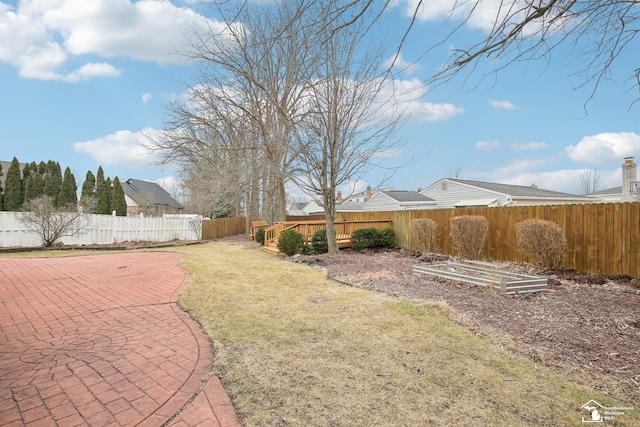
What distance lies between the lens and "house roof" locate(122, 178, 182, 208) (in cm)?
3700

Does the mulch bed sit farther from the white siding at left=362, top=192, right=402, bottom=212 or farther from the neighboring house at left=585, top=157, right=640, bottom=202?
the white siding at left=362, top=192, right=402, bottom=212

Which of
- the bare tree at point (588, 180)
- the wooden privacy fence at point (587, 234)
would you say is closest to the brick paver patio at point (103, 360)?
the wooden privacy fence at point (587, 234)

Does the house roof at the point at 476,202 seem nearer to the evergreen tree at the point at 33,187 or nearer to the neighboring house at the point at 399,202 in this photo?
the neighboring house at the point at 399,202

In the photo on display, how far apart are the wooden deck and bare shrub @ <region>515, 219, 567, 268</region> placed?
20.4 ft

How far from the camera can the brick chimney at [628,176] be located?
53.5 ft

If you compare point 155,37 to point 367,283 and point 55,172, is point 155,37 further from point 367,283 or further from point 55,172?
point 55,172

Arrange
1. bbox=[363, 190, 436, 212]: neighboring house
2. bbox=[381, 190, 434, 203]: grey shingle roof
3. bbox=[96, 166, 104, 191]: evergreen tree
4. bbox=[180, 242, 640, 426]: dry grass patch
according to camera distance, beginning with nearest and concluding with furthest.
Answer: bbox=[180, 242, 640, 426]: dry grass patch, bbox=[363, 190, 436, 212]: neighboring house, bbox=[381, 190, 434, 203]: grey shingle roof, bbox=[96, 166, 104, 191]: evergreen tree

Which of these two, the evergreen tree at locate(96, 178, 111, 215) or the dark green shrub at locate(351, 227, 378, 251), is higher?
the evergreen tree at locate(96, 178, 111, 215)

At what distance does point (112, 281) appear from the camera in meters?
6.78

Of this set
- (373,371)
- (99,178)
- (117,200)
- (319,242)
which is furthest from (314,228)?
(99,178)

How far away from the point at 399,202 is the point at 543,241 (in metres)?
17.6

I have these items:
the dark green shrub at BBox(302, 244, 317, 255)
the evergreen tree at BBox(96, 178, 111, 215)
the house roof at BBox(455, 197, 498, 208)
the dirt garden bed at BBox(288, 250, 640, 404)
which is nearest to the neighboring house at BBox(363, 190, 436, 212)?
the house roof at BBox(455, 197, 498, 208)

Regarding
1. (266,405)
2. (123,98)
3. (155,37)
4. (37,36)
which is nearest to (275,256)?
(123,98)

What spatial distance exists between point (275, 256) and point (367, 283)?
5.41 m
